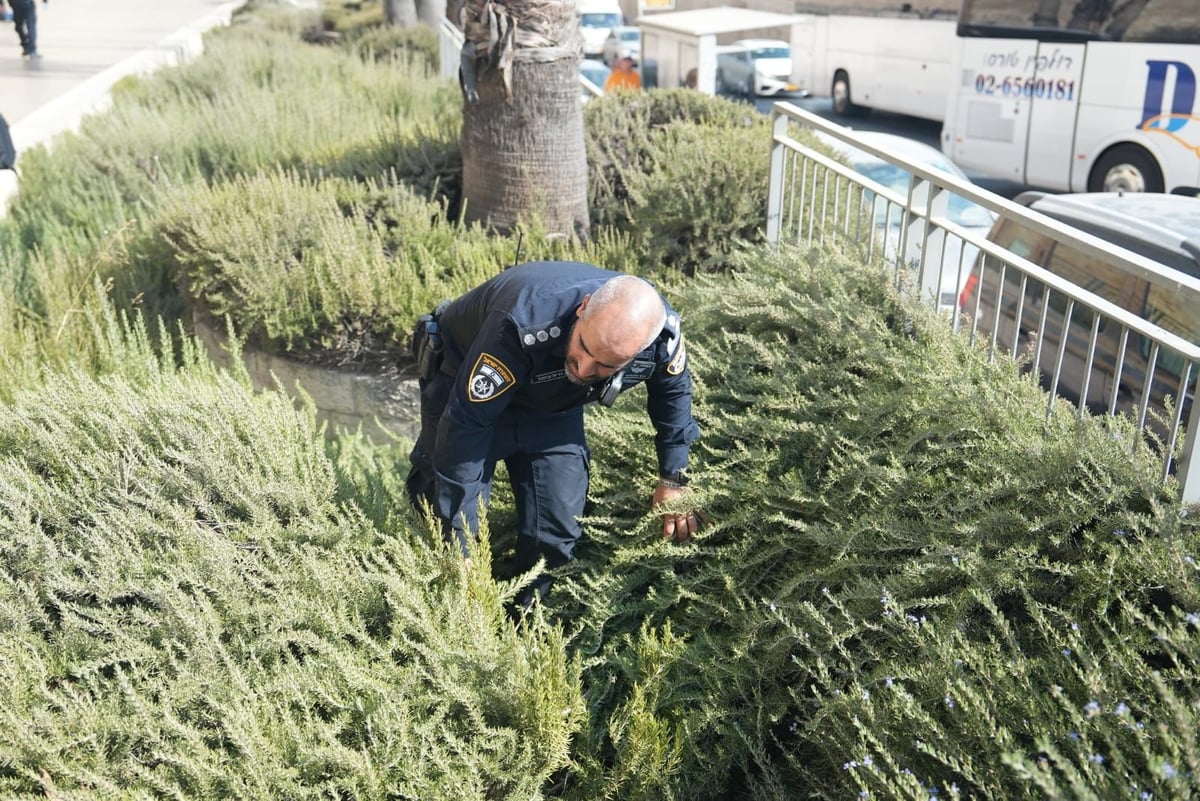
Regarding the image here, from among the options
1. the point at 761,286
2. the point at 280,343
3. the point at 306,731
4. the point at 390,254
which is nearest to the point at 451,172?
the point at 390,254

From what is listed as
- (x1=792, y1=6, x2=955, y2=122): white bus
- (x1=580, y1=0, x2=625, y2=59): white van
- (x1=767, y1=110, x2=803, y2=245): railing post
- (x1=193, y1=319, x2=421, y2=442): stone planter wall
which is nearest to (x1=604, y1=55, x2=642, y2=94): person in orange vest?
(x1=792, y1=6, x2=955, y2=122): white bus

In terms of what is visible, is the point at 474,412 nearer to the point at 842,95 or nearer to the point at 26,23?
the point at 26,23

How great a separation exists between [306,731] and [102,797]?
1.59ft

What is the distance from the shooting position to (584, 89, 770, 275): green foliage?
5598 mm

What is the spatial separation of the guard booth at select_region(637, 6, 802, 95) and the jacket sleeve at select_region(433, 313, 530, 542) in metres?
11.7

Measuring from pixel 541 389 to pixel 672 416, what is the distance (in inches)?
17.6

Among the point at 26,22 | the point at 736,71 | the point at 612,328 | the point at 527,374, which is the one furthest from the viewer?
the point at 736,71

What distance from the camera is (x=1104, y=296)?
3883 mm

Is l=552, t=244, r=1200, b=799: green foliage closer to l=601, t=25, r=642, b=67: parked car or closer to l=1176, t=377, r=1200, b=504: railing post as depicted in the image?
l=1176, t=377, r=1200, b=504: railing post

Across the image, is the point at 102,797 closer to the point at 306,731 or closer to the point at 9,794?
the point at 9,794

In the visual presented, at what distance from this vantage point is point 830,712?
2.50m

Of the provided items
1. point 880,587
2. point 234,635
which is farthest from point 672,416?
point 234,635

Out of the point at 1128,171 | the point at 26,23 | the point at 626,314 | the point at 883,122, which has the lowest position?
the point at 883,122

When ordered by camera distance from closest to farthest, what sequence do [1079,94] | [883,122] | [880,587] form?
1. [880,587]
2. [1079,94]
3. [883,122]
